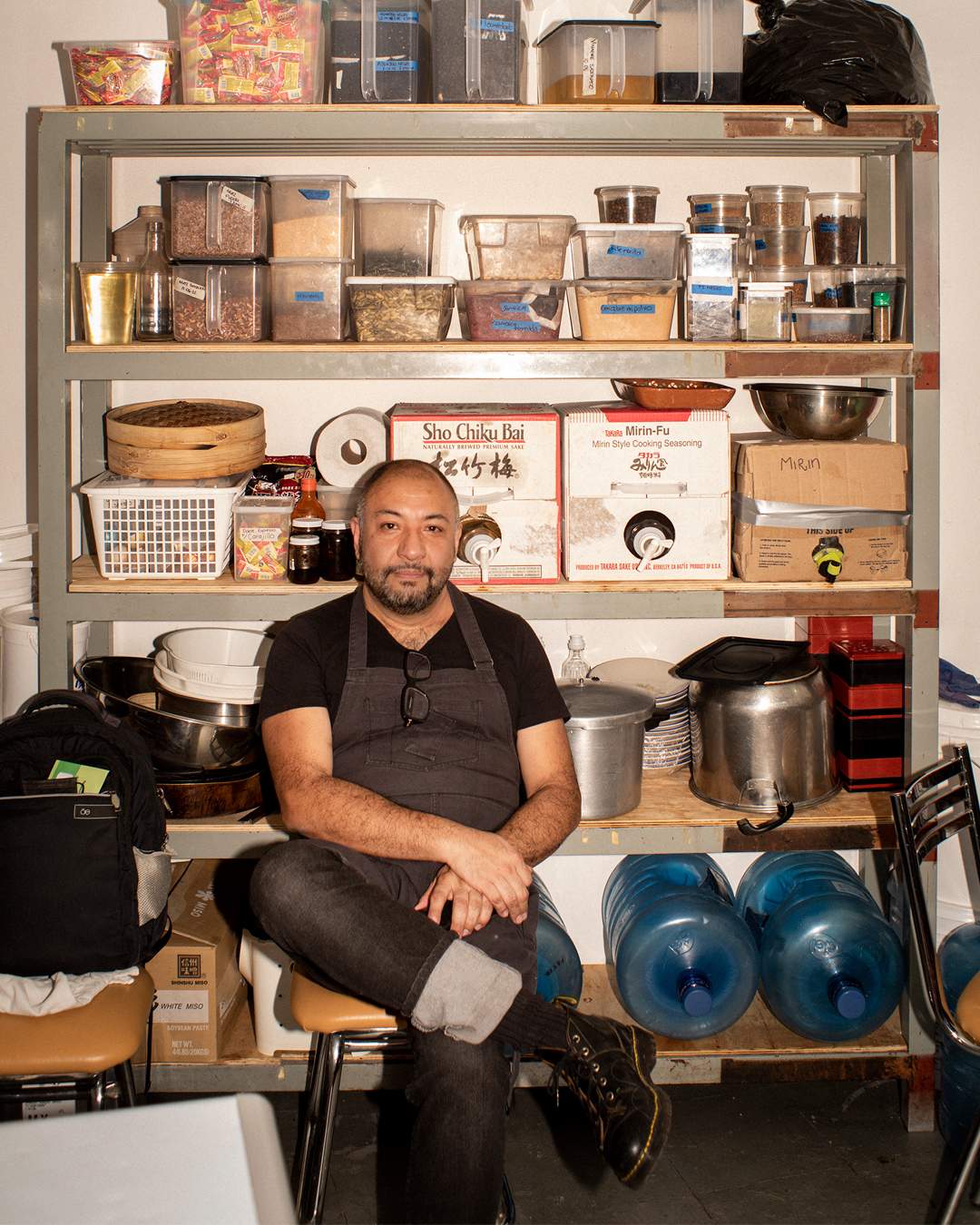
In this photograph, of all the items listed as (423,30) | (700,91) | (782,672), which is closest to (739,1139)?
(782,672)

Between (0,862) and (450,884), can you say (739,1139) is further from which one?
(0,862)

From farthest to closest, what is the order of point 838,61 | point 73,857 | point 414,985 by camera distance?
point 838,61 → point 73,857 → point 414,985

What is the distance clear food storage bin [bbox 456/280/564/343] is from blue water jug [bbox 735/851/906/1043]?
1.59 metres

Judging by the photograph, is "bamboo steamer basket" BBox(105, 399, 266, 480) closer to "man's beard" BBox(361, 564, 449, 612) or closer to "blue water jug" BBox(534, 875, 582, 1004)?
"man's beard" BBox(361, 564, 449, 612)

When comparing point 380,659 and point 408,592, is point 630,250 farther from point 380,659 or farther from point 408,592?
point 380,659

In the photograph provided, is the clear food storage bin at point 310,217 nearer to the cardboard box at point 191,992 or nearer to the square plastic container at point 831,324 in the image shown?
the square plastic container at point 831,324

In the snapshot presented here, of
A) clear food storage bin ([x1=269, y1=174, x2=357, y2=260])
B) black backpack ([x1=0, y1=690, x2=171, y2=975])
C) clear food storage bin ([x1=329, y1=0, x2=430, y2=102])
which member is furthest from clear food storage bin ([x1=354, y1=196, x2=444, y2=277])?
black backpack ([x1=0, y1=690, x2=171, y2=975])

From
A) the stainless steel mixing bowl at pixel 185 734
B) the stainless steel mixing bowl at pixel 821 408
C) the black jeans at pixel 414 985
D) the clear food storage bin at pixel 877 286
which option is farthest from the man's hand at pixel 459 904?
the clear food storage bin at pixel 877 286

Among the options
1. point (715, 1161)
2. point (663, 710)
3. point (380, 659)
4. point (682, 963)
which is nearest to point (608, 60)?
point (380, 659)

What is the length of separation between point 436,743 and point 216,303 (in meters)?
1.20

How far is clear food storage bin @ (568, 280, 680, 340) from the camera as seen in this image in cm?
283

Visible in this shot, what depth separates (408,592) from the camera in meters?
2.57

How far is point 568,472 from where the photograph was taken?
285 cm

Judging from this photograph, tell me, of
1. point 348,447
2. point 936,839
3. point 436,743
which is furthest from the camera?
point 348,447
